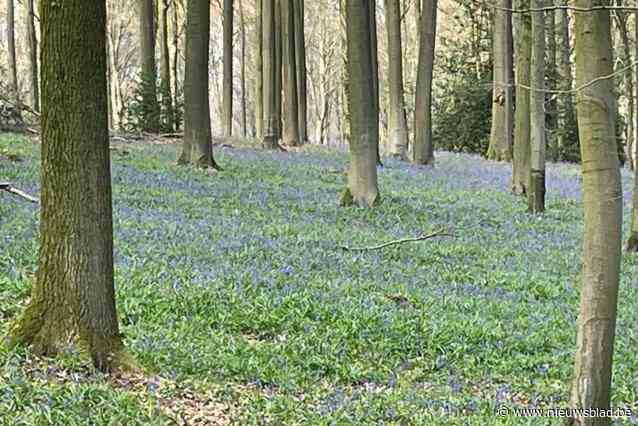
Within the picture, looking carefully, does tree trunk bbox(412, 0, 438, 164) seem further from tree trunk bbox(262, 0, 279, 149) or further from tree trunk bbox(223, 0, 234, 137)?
tree trunk bbox(223, 0, 234, 137)

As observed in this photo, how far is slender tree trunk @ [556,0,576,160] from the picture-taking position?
29.1 meters

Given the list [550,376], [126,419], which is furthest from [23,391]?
[550,376]

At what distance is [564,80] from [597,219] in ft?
84.9

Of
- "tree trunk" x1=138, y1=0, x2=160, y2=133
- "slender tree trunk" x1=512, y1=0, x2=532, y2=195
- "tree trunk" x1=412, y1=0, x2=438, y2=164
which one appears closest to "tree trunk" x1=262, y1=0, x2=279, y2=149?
"tree trunk" x1=138, y1=0, x2=160, y2=133

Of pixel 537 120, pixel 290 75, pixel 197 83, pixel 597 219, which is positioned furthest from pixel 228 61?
pixel 597 219

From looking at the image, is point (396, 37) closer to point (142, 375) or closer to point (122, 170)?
point (122, 170)

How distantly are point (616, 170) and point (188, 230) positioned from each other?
6476 mm

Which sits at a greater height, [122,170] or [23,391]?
[122,170]

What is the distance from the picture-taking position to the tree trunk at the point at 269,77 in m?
23.0

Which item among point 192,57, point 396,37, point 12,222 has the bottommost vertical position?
point 12,222

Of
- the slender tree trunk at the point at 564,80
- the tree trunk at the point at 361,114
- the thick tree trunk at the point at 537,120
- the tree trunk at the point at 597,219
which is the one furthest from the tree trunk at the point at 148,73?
the tree trunk at the point at 597,219

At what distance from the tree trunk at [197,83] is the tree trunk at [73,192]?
10848 mm

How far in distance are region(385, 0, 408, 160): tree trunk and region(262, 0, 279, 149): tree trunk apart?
11.2 ft

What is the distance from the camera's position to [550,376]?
238 inches
